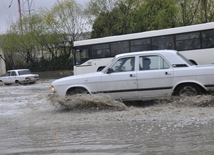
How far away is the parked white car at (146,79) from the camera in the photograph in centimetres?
684

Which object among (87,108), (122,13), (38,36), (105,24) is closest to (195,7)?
(122,13)

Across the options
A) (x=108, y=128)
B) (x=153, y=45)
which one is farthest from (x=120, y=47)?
(x=108, y=128)

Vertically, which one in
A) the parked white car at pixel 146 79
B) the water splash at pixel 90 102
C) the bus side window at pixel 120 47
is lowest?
the water splash at pixel 90 102

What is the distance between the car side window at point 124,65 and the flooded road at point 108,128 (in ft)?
3.05

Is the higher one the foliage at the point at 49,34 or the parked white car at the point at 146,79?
the foliage at the point at 49,34

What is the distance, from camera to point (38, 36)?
30.6 m

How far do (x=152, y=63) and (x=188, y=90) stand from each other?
4.06 feet

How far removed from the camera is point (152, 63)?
718cm

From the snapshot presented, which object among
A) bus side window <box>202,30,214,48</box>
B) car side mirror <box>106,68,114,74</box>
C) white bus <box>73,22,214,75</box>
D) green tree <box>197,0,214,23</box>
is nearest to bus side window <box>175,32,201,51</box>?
white bus <box>73,22,214,75</box>

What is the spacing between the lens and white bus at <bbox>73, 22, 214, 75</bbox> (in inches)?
528

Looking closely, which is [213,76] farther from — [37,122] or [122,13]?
[122,13]

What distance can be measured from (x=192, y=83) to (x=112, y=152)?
12.4 feet

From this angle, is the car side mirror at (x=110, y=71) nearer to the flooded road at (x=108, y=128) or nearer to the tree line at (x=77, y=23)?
the flooded road at (x=108, y=128)

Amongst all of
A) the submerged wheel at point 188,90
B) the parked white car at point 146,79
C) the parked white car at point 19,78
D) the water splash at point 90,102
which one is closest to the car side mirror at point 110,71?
the parked white car at point 146,79
